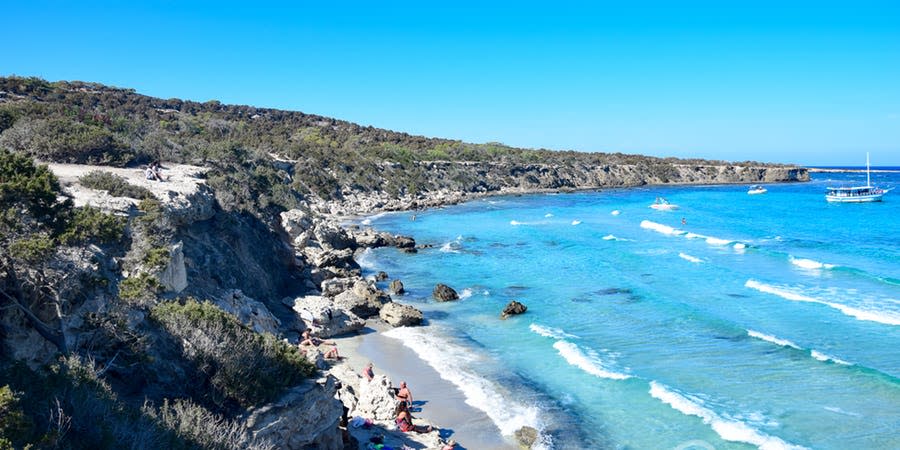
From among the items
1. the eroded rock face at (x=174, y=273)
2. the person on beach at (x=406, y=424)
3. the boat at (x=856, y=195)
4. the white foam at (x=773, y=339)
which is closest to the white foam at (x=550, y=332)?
the white foam at (x=773, y=339)

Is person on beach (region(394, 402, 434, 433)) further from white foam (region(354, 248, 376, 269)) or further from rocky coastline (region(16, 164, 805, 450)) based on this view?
white foam (region(354, 248, 376, 269))

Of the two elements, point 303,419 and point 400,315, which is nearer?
point 303,419

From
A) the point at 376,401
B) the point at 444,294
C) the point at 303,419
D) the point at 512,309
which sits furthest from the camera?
the point at 444,294

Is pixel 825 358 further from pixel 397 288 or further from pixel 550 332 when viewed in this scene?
pixel 397 288

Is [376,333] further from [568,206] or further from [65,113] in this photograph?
[568,206]

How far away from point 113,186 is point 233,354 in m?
9.00

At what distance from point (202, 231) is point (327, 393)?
10606 mm

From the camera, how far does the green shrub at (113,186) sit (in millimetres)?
15492

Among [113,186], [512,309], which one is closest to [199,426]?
[113,186]

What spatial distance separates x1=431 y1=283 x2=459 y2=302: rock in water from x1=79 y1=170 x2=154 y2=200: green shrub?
12745 millimetres

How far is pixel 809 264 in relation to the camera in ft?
104

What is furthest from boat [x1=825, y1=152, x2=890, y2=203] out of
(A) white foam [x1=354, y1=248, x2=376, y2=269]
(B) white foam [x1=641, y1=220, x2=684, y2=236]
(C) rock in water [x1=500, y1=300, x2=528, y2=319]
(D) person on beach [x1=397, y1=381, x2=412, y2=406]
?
(D) person on beach [x1=397, y1=381, x2=412, y2=406]

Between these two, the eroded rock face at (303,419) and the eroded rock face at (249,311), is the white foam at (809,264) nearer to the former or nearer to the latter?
the eroded rock face at (249,311)

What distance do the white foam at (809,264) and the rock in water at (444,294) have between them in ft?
61.6
